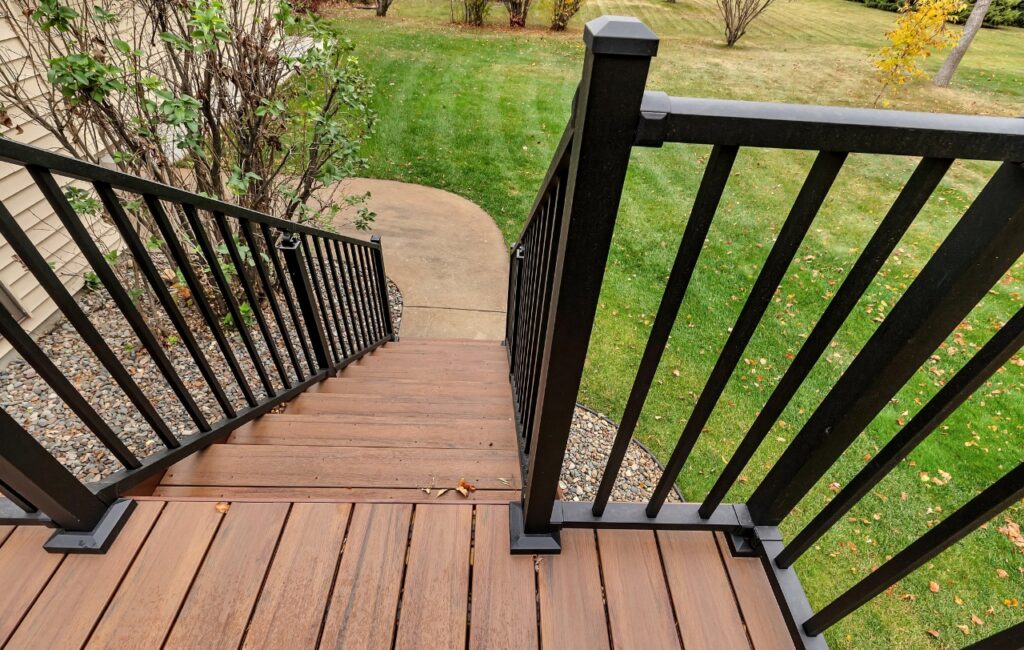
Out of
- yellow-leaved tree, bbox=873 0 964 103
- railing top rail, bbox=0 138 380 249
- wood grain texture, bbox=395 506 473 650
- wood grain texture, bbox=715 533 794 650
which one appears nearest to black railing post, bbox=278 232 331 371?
railing top rail, bbox=0 138 380 249

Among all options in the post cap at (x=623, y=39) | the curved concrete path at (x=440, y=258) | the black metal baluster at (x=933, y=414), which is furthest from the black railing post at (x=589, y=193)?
the curved concrete path at (x=440, y=258)

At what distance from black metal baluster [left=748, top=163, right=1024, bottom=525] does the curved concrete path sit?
376 centimetres

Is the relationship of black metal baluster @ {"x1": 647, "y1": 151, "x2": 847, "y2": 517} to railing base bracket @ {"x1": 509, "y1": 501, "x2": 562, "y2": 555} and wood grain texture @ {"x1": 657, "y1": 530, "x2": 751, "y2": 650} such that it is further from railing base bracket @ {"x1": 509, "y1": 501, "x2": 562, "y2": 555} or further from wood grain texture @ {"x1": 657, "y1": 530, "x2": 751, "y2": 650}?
railing base bracket @ {"x1": 509, "y1": 501, "x2": 562, "y2": 555}

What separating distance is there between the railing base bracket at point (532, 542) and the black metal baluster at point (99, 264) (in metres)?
1.26

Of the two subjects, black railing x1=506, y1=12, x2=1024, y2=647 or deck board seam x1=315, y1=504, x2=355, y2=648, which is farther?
deck board seam x1=315, y1=504, x2=355, y2=648

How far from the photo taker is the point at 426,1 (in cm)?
1684

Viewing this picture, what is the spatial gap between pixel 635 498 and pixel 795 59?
1525 centimetres

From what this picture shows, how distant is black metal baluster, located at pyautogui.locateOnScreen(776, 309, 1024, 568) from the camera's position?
3.02 ft

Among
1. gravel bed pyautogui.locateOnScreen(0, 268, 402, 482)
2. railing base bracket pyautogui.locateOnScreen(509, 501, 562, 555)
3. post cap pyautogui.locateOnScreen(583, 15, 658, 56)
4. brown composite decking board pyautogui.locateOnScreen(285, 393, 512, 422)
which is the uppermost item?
post cap pyautogui.locateOnScreen(583, 15, 658, 56)

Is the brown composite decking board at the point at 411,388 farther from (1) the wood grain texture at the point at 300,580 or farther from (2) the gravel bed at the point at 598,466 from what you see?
(1) the wood grain texture at the point at 300,580

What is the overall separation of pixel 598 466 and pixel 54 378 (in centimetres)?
311

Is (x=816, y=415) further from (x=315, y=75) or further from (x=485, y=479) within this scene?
(x=315, y=75)

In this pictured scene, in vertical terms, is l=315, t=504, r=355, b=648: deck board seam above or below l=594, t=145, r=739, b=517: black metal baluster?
below

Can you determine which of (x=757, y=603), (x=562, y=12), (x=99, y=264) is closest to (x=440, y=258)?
(x=99, y=264)
